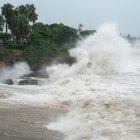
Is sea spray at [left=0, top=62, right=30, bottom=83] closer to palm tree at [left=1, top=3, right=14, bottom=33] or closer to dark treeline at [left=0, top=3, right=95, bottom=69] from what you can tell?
dark treeline at [left=0, top=3, right=95, bottom=69]

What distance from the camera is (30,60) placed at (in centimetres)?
3331

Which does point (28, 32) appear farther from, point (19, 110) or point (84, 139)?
point (84, 139)

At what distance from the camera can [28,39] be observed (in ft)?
141

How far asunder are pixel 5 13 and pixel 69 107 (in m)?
29.7

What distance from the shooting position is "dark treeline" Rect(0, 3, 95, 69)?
111ft

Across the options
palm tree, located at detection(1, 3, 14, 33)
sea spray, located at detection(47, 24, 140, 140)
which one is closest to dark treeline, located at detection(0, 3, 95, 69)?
palm tree, located at detection(1, 3, 14, 33)

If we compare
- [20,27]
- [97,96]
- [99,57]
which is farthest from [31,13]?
[97,96]

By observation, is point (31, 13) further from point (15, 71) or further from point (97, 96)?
point (97, 96)

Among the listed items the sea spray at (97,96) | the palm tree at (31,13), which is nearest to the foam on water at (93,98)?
the sea spray at (97,96)

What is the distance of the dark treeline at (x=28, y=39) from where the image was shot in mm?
33844

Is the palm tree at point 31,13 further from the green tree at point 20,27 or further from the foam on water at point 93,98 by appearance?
the foam on water at point 93,98

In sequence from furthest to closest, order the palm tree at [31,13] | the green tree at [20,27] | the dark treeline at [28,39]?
1. the palm tree at [31,13]
2. the green tree at [20,27]
3. the dark treeline at [28,39]

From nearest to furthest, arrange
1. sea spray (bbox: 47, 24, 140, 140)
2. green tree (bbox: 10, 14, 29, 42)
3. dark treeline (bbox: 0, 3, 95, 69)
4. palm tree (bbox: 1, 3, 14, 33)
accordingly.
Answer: sea spray (bbox: 47, 24, 140, 140), dark treeline (bbox: 0, 3, 95, 69), green tree (bbox: 10, 14, 29, 42), palm tree (bbox: 1, 3, 14, 33)

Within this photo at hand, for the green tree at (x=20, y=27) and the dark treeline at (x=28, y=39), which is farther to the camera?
the green tree at (x=20, y=27)
